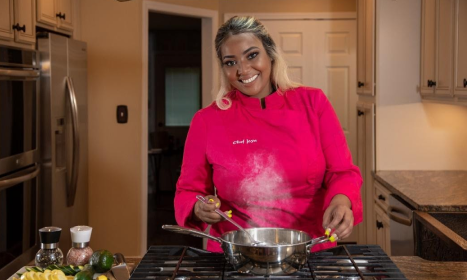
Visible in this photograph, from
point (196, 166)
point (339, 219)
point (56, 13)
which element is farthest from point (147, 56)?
point (339, 219)

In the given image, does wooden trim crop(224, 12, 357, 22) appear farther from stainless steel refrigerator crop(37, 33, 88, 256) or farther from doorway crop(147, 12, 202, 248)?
doorway crop(147, 12, 202, 248)

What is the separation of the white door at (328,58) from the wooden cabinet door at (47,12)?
2.26 meters

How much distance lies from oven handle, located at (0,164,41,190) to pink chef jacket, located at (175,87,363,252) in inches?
63.1

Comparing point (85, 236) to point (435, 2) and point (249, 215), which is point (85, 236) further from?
point (435, 2)

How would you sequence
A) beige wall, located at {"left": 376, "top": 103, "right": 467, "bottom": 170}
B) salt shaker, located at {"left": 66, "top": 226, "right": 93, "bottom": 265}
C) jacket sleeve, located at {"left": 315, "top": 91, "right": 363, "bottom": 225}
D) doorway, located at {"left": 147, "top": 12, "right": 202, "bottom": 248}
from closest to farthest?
salt shaker, located at {"left": 66, "top": 226, "right": 93, "bottom": 265}, jacket sleeve, located at {"left": 315, "top": 91, "right": 363, "bottom": 225}, beige wall, located at {"left": 376, "top": 103, "right": 467, "bottom": 170}, doorway, located at {"left": 147, "top": 12, "right": 202, "bottom": 248}

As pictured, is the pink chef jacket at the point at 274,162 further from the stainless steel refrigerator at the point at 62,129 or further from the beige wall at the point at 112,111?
the beige wall at the point at 112,111

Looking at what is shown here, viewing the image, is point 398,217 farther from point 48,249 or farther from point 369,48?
point 48,249

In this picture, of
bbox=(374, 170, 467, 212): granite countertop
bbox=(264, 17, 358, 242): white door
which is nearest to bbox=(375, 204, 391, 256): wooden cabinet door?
bbox=(374, 170, 467, 212): granite countertop

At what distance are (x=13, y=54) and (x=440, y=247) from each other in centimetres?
249

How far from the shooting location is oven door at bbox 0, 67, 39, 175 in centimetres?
342

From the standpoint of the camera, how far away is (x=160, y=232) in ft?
21.9

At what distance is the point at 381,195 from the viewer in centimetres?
409

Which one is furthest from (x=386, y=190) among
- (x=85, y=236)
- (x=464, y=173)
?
(x=85, y=236)

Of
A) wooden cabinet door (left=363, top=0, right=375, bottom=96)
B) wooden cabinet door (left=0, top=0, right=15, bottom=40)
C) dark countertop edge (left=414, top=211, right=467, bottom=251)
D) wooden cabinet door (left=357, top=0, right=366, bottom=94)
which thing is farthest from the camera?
wooden cabinet door (left=357, top=0, right=366, bottom=94)
